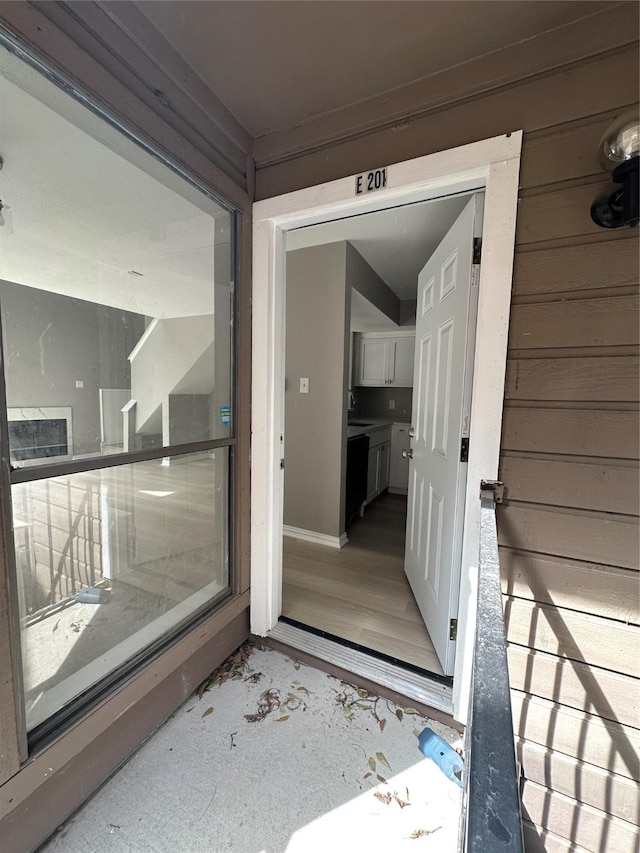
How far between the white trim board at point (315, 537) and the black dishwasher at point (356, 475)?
0.55 feet

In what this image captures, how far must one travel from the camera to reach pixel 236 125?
152 cm

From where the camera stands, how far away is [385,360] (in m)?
4.51

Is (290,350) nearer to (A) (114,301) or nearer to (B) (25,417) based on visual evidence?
Answer: (A) (114,301)

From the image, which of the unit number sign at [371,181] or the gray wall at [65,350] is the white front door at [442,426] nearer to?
the unit number sign at [371,181]

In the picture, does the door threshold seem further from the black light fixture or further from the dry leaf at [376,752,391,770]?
the black light fixture

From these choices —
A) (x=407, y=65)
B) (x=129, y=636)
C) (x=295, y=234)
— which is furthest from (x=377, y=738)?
(x=295, y=234)

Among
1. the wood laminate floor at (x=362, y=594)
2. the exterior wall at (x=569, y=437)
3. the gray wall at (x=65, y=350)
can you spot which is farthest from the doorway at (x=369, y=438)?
the gray wall at (x=65, y=350)

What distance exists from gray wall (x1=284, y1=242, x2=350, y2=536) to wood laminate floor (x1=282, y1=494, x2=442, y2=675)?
29 cm

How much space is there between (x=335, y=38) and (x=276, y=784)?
8.29ft

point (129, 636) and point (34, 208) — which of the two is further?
point (129, 636)

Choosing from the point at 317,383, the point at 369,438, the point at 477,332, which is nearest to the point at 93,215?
the point at 477,332

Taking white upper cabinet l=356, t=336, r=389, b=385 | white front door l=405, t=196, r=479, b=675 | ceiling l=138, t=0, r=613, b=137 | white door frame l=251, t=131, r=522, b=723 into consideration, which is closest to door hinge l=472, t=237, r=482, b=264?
white front door l=405, t=196, r=479, b=675

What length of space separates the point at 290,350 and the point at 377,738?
2554mm

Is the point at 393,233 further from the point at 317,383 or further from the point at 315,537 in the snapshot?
the point at 315,537
